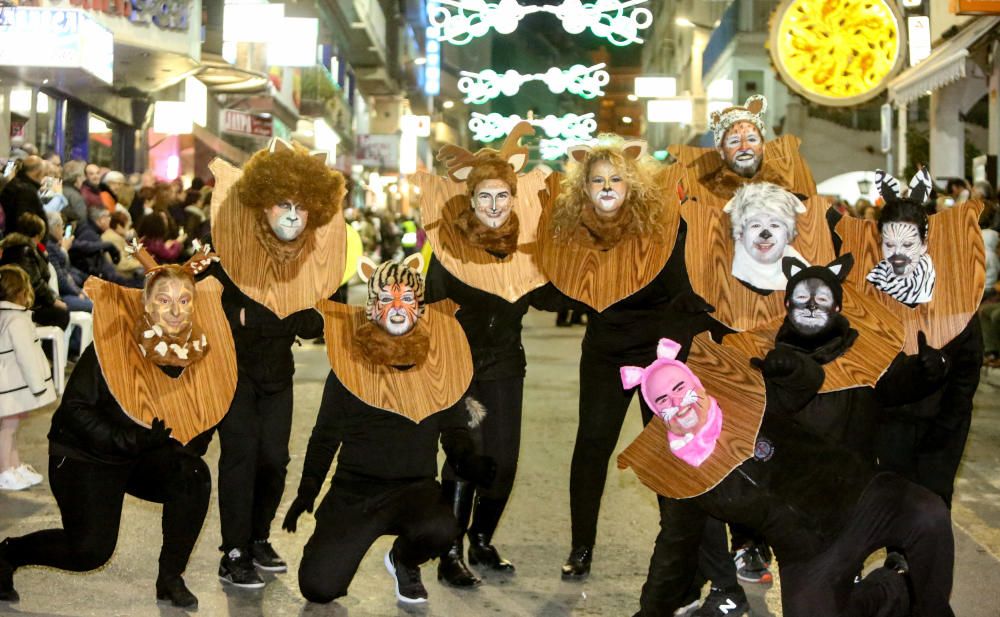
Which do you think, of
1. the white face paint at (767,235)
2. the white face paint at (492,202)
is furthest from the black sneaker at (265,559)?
the white face paint at (767,235)

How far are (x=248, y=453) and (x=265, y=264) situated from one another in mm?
817

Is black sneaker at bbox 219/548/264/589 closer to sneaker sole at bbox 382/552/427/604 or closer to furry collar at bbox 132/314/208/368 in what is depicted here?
sneaker sole at bbox 382/552/427/604

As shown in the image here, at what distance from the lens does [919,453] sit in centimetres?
583

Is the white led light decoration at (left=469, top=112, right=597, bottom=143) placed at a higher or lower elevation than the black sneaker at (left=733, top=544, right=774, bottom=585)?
higher

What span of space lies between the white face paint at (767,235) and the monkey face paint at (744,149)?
0.76 m

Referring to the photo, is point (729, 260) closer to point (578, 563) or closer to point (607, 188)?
point (607, 188)

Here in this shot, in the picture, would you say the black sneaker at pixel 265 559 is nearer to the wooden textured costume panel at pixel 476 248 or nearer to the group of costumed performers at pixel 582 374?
the group of costumed performers at pixel 582 374

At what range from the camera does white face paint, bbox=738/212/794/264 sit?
5316 mm

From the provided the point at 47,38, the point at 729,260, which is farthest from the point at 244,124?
the point at 729,260

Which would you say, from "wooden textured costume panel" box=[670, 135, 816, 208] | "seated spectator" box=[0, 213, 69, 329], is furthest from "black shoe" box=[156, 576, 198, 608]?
"seated spectator" box=[0, 213, 69, 329]

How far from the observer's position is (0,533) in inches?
272

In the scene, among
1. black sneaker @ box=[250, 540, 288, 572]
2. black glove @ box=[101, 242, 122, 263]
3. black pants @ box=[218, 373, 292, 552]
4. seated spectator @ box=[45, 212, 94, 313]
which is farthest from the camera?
black glove @ box=[101, 242, 122, 263]

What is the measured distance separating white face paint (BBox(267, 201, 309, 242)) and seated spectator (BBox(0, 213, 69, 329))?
4.82 metres

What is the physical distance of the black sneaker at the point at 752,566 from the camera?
6.27 meters
